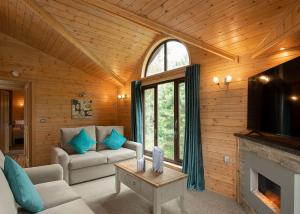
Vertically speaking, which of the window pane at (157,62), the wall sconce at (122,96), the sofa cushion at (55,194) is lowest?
the sofa cushion at (55,194)

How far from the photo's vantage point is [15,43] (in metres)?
4.43

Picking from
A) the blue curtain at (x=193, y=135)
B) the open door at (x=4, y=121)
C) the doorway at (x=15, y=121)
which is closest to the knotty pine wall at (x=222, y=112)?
the blue curtain at (x=193, y=135)

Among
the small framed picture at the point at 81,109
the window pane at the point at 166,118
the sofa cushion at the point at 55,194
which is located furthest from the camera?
the small framed picture at the point at 81,109

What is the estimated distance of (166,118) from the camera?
434 centimetres

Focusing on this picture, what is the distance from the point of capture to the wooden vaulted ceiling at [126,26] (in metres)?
2.20

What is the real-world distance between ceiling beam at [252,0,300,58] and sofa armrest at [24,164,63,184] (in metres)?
3.21

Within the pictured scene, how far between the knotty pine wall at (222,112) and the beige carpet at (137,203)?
293 mm

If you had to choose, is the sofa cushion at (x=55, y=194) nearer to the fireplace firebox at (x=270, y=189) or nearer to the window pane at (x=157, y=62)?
the fireplace firebox at (x=270, y=189)

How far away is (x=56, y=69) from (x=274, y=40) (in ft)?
16.1

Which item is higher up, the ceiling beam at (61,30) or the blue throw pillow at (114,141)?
the ceiling beam at (61,30)

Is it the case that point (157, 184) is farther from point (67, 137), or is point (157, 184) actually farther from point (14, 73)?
point (14, 73)

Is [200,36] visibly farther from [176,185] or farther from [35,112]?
[35,112]

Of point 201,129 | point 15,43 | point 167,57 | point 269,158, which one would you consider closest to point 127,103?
point 167,57

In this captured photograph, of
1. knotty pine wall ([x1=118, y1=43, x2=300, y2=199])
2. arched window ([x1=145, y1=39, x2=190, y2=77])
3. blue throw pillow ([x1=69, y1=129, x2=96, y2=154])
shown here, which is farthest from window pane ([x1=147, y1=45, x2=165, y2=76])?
blue throw pillow ([x1=69, y1=129, x2=96, y2=154])
